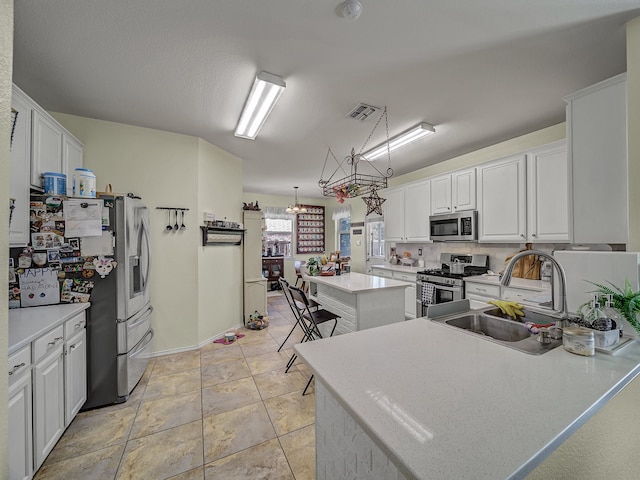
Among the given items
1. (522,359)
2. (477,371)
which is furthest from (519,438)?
(522,359)

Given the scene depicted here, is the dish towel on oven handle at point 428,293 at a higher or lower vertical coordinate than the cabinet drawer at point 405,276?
lower

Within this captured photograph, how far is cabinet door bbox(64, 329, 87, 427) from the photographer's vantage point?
180 cm

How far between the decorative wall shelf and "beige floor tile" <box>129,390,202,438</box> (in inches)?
69.4

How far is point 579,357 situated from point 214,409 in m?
2.37

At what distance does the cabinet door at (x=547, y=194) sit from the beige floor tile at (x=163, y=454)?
3.71 m

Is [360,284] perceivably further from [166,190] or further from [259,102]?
[166,190]

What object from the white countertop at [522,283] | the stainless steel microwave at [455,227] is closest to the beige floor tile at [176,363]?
the white countertop at [522,283]

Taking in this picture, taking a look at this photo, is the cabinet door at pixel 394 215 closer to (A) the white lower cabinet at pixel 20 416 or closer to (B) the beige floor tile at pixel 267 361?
(B) the beige floor tile at pixel 267 361

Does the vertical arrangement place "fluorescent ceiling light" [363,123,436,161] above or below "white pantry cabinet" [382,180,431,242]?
above

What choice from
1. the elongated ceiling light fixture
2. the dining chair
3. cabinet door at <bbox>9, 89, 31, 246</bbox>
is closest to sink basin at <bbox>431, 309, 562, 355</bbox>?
the dining chair

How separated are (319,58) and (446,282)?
3019 millimetres

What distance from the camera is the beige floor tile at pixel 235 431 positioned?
1.73 m

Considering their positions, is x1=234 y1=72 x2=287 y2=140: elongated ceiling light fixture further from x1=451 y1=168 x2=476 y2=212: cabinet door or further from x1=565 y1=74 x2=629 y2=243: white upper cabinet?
x1=451 y1=168 x2=476 y2=212: cabinet door

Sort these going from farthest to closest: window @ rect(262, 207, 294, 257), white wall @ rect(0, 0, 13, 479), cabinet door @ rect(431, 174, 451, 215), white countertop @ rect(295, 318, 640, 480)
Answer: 1. window @ rect(262, 207, 294, 257)
2. cabinet door @ rect(431, 174, 451, 215)
3. white wall @ rect(0, 0, 13, 479)
4. white countertop @ rect(295, 318, 640, 480)
